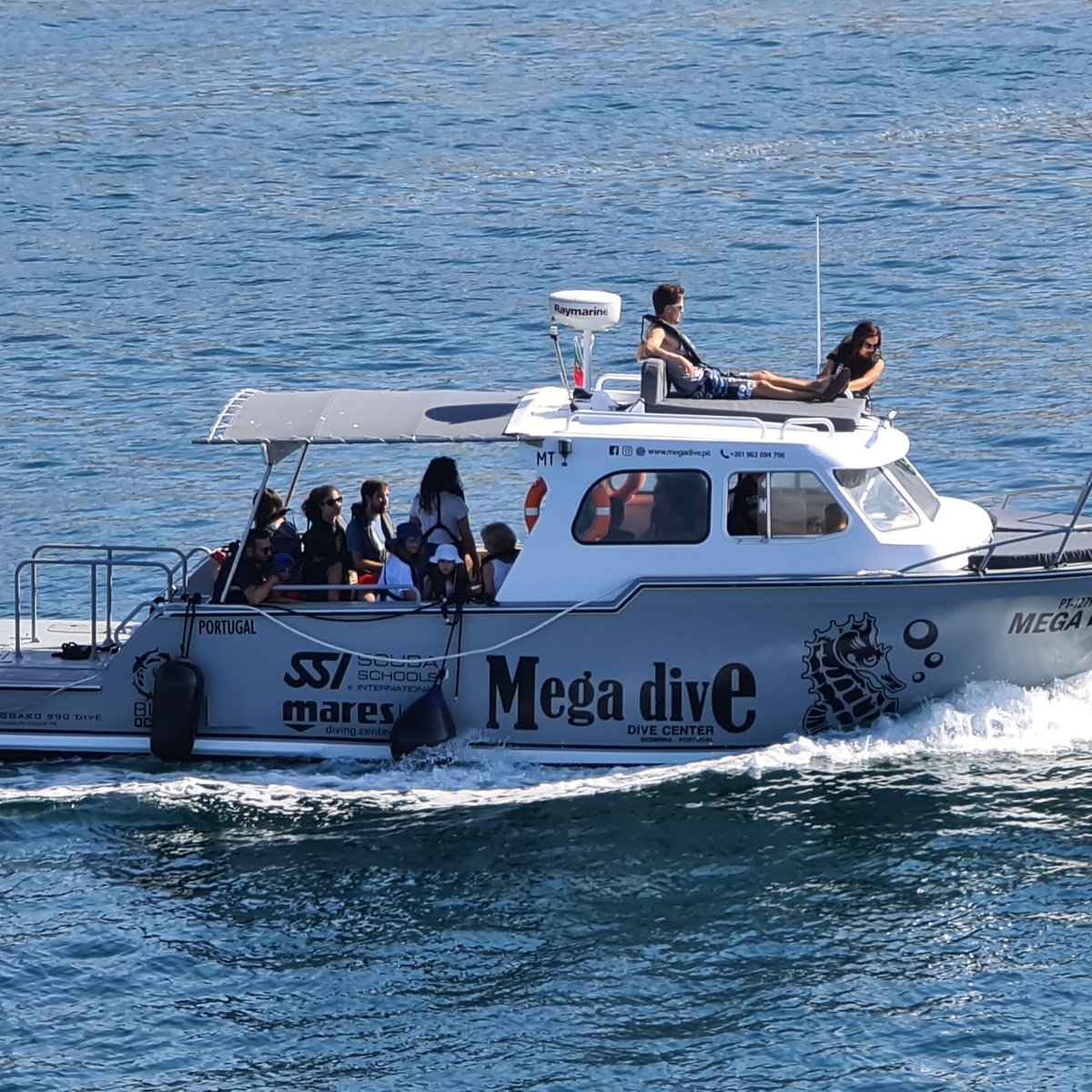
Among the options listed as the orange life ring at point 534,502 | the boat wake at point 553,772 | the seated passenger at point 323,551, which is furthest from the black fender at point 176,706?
the orange life ring at point 534,502

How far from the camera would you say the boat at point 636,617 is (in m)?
14.7

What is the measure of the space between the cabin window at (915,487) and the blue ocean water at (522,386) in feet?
5.14

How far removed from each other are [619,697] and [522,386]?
11.6 meters

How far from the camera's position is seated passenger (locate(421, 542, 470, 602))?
15008mm

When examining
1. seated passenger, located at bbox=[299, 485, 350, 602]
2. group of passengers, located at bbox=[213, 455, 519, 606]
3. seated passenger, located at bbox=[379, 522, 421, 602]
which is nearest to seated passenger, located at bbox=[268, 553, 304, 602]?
group of passengers, located at bbox=[213, 455, 519, 606]

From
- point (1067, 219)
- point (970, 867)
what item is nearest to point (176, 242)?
point (1067, 219)

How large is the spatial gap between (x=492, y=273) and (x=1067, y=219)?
10.0m

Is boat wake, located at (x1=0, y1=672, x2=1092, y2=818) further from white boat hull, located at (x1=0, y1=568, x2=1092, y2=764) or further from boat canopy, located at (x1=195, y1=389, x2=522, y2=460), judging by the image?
boat canopy, located at (x1=195, y1=389, x2=522, y2=460)

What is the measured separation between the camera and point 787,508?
48.6ft

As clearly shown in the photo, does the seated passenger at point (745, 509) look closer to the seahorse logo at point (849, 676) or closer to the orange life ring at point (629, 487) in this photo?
the orange life ring at point (629, 487)

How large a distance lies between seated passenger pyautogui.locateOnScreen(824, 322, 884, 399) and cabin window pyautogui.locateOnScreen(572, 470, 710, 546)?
1961 millimetres

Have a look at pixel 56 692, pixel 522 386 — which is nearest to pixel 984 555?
pixel 56 692

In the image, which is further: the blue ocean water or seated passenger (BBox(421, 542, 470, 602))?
seated passenger (BBox(421, 542, 470, 602))

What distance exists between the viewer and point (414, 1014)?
12508 mm
